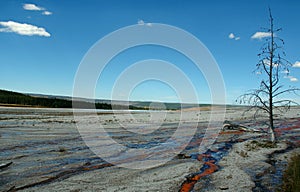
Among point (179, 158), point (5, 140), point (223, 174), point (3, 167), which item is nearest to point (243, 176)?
point (223, 174)

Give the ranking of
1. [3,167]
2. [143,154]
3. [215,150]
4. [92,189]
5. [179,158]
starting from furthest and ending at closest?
[215,150]
[143,154]
[179,158]
[3,167]
[92,189]

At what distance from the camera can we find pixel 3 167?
443 inches

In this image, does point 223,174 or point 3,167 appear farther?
point 3,167

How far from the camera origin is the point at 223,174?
1053 cm

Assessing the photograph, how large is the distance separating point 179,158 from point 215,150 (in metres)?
3.34

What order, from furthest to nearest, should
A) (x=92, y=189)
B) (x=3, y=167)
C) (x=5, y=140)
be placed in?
(x=5, y=140)
(x=3, y=167)
(x=92, y=189)

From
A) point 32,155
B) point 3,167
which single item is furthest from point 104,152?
point 3,167

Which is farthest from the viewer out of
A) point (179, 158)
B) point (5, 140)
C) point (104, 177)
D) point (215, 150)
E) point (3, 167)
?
point (5, 140)

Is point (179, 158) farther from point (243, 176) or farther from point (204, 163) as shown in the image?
point (243, 176)

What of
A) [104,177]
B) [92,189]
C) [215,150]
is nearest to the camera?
[92,189]

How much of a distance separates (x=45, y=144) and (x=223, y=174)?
1092 cm

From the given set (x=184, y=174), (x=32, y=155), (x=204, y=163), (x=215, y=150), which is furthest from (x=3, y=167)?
(x=215, y=150)

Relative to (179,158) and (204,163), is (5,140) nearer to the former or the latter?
(179,158)

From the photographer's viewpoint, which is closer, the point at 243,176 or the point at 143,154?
the point at 243,176
